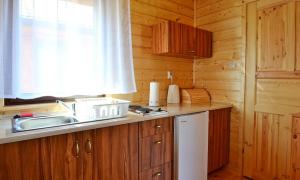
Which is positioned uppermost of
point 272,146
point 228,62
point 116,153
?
point 228,62

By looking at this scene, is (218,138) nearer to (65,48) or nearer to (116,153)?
(116,153)

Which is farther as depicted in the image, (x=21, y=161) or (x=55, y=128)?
(x=55, y=128)

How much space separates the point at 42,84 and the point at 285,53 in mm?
2373

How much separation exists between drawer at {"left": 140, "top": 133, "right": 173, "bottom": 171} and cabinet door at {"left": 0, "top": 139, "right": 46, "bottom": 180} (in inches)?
31.8

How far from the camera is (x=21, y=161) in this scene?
49.0 inches

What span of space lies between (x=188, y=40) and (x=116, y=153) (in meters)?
1.62

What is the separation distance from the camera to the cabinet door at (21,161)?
1.19 meters

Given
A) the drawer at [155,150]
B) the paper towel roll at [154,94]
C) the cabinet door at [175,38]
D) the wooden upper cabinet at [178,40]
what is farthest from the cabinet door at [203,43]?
the drawer at [155,150]

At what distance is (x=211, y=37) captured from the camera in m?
2.85

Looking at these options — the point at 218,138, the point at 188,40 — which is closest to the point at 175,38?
the point at 188,40

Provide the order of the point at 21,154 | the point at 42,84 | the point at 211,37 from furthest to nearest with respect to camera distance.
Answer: the point at 211,37 < the point at 42,84 < the point at 21,154

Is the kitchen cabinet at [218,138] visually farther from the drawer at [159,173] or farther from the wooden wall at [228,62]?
the drawer at [159,173]

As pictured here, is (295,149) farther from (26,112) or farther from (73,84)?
(26,112)

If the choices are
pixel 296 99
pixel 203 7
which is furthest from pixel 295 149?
pixel 203 7
